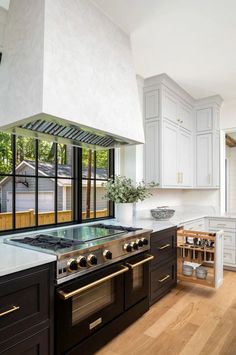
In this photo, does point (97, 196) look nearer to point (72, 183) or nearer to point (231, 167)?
point (72, 183)

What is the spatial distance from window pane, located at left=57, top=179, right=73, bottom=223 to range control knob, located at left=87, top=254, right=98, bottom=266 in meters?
1.03

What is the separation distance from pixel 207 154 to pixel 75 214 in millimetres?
2551

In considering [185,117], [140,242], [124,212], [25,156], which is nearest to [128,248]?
[140,242]

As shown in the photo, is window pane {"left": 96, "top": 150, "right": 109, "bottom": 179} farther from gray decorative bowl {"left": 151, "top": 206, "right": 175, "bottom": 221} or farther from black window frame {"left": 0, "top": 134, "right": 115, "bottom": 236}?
gray decorative bowl {"left": 151, "top": 206, "right": 175, "bottom": 221}

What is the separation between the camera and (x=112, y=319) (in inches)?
80.0

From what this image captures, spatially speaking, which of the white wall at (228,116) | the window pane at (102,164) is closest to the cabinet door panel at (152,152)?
the window pane at (102,164)

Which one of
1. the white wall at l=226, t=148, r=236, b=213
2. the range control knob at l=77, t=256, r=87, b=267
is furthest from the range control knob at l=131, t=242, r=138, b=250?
the white wall at l=226, t=148, r=236, b=213

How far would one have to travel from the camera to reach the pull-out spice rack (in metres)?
2.82

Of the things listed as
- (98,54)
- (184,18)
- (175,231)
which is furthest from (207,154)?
(98,54)

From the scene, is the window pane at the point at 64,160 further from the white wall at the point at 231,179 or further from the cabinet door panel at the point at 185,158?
the white wall at the point at 231,179

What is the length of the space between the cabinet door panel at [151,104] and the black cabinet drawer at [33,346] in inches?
112

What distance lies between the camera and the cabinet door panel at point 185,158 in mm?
3975

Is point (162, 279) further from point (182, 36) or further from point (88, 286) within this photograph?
point (182, 36)

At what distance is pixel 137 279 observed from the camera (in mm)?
2357
